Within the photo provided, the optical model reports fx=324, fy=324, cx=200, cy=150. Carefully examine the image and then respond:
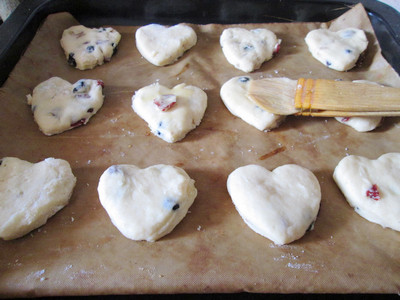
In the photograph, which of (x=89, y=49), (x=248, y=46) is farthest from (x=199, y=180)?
(x=89, y=49)

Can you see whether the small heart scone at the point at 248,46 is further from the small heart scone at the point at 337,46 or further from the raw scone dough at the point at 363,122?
the raw scone dough at the point at 363,122

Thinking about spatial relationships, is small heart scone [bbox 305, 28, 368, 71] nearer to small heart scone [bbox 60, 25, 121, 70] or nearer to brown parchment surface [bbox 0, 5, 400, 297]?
brown parchment surface [bbox 0, 5, 400, 297]

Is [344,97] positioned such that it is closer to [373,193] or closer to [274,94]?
[274,94]

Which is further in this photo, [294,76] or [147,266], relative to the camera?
[294,76]

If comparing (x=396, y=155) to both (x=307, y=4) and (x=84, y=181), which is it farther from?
(x=84, y=181)

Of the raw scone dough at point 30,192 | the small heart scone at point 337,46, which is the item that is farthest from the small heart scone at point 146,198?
the small heart scone at point 337,46

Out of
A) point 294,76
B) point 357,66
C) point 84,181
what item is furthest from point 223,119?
point 357,66

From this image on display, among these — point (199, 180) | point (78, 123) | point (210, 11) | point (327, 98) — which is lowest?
point (199, 180)

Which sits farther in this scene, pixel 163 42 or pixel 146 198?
pixel 163 42
